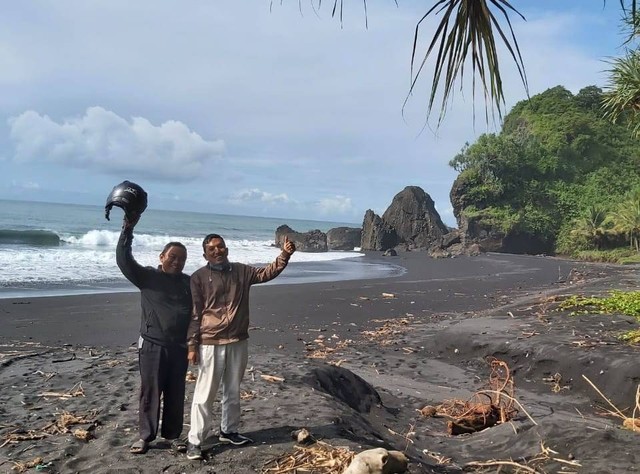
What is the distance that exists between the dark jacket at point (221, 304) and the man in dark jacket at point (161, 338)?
12cm

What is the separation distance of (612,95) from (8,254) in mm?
24749

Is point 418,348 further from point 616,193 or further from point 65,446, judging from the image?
point 616,193

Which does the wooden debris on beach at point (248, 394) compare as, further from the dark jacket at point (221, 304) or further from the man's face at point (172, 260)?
the man's face at point (172, 260)

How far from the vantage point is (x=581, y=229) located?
3859 cm

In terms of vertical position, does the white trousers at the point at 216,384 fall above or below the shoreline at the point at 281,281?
above

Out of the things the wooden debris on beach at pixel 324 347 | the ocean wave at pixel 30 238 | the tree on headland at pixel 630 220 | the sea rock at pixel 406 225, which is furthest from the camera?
the sea rock at pixel 406 225

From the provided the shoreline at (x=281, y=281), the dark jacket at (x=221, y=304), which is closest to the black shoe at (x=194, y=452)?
the dark jacket at (x=221, y=304)

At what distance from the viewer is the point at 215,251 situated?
456 centimetres

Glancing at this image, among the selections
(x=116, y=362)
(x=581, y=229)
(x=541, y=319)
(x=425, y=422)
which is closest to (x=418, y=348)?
(x=541, y=319)

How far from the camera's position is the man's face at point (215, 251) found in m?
4.56

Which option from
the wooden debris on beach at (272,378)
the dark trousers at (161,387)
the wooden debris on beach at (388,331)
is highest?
the dark trousers at (161,387)

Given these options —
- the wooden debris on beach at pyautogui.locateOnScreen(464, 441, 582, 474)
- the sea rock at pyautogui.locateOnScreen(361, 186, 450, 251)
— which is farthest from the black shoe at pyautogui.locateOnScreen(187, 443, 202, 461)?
the sea rock at pyautogui.locateOnScreen(361, 186, 450, 251)

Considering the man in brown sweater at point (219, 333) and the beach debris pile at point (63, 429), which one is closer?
the man in brown sweater at point (219, 333)

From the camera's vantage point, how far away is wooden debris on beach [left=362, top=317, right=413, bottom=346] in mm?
Answer: 11360
